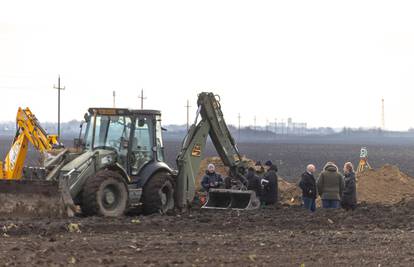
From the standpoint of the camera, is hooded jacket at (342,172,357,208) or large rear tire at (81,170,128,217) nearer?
large rear tire at (81,170,128,217)

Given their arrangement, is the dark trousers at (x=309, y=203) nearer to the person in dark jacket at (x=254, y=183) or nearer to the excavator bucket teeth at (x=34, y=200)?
the person in dark jacket at (x=254, y=183)

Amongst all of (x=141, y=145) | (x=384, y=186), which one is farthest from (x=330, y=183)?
(x=384, y=186)

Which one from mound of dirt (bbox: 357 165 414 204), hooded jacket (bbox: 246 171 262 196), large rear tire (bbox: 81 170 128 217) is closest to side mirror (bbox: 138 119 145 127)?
large rear tire (bbox: 81 170 128 217)

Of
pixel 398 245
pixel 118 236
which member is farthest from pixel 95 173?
pixel 398 245

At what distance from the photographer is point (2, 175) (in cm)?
2197

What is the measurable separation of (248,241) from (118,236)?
2.26 meters

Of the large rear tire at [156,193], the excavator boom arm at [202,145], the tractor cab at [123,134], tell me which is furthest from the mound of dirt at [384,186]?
the tractor cab at [123,134]

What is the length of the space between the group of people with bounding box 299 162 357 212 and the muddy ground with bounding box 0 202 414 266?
95cm

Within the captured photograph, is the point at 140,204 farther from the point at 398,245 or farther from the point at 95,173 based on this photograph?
the point at 398,245

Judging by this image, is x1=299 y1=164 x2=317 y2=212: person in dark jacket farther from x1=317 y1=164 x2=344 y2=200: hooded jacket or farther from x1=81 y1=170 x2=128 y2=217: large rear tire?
x1=81 y1=170 x2=128 y2=217: large rear tire

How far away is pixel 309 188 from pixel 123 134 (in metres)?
4.61

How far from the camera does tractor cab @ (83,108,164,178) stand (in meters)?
18.1

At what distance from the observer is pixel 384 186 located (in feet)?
78.6

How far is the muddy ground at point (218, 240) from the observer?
454 inches
